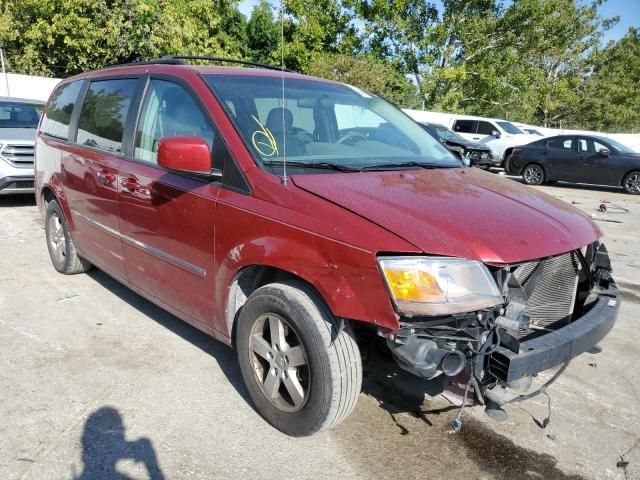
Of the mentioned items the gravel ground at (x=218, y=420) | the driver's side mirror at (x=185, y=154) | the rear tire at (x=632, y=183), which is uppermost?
the driver's side mirror at (x=185, y=154)

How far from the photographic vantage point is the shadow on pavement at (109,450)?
8.13ft

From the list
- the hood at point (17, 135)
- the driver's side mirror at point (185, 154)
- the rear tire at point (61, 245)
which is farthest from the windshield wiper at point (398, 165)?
the hood at point (17, 135)

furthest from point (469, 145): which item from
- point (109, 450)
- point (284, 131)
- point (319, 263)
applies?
point (109, 450)

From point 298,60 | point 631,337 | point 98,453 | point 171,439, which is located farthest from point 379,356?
point 298,60

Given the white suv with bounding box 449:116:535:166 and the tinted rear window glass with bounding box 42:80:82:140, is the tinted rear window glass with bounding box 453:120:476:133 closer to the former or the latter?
the white suv with bounding box 449:116:535:166

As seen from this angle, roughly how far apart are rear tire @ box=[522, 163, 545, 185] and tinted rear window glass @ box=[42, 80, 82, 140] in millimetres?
13148

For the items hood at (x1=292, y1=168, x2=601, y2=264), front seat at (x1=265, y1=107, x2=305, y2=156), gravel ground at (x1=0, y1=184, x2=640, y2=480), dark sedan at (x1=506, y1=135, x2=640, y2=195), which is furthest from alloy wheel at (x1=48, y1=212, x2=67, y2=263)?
dark sedan at (x1=506, y1=135, x2=640, y2=195)

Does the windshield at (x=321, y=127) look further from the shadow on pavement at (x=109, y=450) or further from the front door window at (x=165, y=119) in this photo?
the shadow on pavement at (x=109, y=450)

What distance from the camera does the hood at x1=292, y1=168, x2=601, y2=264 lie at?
2.29 m

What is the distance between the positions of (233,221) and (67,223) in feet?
8.57

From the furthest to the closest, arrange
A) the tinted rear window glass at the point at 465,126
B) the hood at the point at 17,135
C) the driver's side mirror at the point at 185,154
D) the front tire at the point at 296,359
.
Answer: the tinted rear window glass at the point at 465,126 < the hood at the point at 17,135 < the driver's side mirror at the point at 185,154 < the front tire at the point at 296,359

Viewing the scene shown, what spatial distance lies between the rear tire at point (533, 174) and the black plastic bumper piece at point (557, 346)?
43.2 feet

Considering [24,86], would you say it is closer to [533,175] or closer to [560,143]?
[533,175]

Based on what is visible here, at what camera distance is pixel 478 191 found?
115 inches
